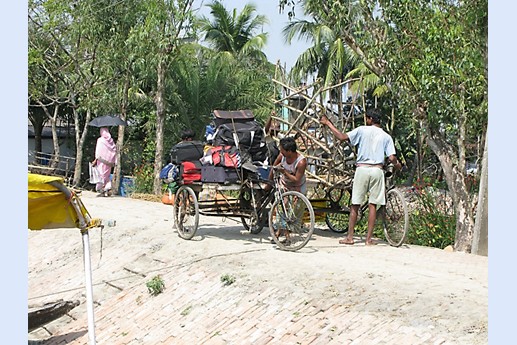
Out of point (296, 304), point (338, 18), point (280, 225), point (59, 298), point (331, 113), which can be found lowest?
point (59, 298)

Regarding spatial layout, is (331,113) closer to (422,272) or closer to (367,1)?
(367,1)

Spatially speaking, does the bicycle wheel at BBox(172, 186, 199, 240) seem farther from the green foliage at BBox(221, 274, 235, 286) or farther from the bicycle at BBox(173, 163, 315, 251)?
the green foliage at BBox(221, 274, 235, 286)

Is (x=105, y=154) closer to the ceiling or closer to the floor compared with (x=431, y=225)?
closer to the ceiling

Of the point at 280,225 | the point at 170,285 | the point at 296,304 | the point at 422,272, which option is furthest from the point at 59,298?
the point at 422,272

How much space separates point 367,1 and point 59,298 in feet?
21.9

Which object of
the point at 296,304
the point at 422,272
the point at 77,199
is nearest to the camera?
the point at 77,199

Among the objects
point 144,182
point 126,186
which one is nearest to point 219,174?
point 144,182

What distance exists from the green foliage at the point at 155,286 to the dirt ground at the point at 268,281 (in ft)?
0.36

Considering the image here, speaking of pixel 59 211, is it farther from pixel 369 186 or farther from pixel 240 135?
pixel 369 186

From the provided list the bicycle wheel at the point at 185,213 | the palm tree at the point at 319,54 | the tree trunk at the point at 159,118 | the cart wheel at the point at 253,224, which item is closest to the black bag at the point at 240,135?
the bicycle wheel at the point at 185,213

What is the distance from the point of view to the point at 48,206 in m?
7.68

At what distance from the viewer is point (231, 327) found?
8.38 m

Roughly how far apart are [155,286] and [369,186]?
10.7 feet

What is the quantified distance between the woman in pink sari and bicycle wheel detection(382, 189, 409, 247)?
32.1 ft
